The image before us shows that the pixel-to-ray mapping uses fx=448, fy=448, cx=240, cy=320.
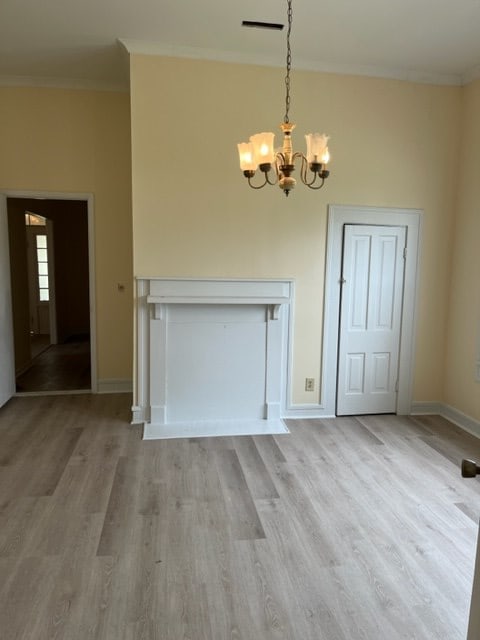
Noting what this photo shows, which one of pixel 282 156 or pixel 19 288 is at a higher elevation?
pixel 282 156

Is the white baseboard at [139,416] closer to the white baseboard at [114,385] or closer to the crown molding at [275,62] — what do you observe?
the white baseboard at [114,385]

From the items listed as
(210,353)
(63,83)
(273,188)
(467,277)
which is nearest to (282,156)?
(273,188)

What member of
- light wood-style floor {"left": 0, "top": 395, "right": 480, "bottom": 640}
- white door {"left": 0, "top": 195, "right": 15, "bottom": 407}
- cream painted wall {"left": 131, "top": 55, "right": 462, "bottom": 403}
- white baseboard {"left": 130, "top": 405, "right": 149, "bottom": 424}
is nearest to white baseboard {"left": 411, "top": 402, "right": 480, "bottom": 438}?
light wood-style floor {"left": 0, "top": 395, "right": 480, "bottom": 640}

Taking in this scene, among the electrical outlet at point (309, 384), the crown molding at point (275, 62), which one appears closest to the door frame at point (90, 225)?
the crown molding at point (275, 62)

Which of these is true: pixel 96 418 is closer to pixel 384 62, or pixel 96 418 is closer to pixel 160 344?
pixel 160 344

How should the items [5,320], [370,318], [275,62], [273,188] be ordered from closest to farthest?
[275,62] < [273,188] < [370,318] < [5,320]

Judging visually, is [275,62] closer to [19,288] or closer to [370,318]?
[370,318]

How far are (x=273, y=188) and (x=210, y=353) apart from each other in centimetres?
159

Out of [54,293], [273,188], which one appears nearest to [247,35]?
[273,188]

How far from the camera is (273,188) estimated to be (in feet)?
13.2

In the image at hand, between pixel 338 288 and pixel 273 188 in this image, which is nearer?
pixel 273 188

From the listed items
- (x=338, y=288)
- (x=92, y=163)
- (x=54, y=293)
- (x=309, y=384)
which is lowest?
(x=309, y=384)

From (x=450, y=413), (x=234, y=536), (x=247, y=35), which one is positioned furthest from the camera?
(x=450, y=413)

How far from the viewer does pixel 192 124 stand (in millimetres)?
3857
